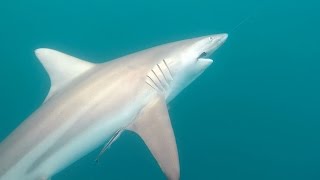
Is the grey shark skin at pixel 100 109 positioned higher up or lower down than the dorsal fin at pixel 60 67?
lower down

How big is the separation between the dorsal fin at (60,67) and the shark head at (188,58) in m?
1.08

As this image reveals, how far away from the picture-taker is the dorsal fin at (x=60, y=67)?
14.2 feet

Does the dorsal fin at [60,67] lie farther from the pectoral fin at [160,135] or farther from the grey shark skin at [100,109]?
the pectoral fin at [160,135]

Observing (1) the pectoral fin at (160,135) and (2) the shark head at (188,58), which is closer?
(1) the pectoral fin at (160,135)

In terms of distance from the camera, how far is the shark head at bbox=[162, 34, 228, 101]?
14.5 ft

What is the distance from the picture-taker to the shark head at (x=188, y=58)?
14.5ft

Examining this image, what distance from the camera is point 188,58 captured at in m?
4.47

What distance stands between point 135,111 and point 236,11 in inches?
737

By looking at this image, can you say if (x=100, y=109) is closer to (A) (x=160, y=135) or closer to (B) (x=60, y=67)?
(A) (x=160, y=135)

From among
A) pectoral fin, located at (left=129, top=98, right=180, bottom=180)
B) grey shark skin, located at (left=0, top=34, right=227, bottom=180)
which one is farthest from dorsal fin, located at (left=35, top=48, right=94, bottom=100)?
pectoral fin, located at (left=129, top=98, right=180, bottom=180)

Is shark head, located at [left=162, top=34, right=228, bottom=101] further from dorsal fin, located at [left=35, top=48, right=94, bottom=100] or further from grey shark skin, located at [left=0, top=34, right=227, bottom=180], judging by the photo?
dorsal fin, located at [left=35, top=48, right=94, bottom=100]

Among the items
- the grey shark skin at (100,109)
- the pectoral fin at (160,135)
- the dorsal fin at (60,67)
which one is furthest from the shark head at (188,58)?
the dorsal fin at (60,67)

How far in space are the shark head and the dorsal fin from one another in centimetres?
108

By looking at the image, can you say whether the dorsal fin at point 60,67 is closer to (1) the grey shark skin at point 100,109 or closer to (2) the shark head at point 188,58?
(1) the grey shark skin at point 100,109
